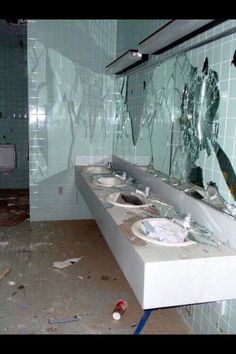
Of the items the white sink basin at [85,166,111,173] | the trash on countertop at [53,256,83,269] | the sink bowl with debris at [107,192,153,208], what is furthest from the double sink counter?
the white sink basin at [85,166,111,173]

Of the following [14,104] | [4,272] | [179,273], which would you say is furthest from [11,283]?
[14,104]

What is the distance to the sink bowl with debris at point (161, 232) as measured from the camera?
1.46 metres

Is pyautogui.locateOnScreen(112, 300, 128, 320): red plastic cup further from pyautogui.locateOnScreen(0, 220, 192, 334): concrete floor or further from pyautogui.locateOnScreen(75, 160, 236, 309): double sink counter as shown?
pyautogui.locateOnScreen(75, 160, 236, 309): double sink counter

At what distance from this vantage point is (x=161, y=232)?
61.2 inches

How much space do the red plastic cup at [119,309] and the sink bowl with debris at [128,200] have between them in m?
0.70

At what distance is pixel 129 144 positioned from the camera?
3357 millimetres

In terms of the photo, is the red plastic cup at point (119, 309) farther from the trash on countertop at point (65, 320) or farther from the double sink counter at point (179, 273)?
the double sink counter at point (179, 273)

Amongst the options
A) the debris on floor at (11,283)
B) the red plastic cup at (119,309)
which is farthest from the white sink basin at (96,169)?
the red plastic cup at (119,309)

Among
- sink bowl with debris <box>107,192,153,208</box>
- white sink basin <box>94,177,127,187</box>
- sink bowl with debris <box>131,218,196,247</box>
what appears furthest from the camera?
white sink basin <box>94,177,127,187</box>

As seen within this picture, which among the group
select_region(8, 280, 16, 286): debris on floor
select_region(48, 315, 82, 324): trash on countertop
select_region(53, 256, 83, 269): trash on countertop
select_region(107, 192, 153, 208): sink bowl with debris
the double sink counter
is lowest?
select_region(48, 315, 82, 324): trash on countertop

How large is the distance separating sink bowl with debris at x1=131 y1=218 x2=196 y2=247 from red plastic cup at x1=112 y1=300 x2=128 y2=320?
2.57ft

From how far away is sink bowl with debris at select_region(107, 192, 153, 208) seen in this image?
2.11m

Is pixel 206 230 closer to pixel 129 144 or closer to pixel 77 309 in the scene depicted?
pixel 77 309

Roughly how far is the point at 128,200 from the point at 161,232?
0.72 m
